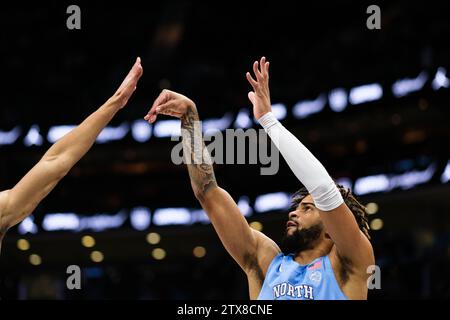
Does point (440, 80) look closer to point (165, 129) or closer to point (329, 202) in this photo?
point (165, 129)

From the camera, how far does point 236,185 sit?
21.9 metres

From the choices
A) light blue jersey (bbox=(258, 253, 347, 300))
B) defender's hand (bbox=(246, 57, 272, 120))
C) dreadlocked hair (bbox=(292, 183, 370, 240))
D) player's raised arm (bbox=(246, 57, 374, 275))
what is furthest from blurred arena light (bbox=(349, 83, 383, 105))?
player's raised arm (bbox=(246, 57, 374, 275))

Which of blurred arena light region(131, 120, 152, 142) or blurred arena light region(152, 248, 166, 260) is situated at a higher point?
blurred arena light region(131, 120, 152, 142)

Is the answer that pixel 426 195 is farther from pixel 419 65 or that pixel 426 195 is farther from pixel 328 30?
pixel 328 30

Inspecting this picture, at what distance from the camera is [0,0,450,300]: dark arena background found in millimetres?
19219

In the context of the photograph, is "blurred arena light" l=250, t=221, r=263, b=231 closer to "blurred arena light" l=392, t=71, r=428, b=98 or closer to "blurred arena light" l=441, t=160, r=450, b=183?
"blurred arena light" l=392, t=71, r=428, b=98

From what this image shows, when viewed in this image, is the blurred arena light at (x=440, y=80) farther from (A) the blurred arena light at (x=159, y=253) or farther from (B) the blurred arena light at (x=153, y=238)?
(A) the blurred arena light at (x=159, y=253)

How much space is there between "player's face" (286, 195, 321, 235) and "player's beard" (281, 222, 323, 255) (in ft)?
0.07

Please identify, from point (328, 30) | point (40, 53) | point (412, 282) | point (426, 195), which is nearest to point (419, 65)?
point (426, 195)

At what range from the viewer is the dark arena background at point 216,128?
757 inches

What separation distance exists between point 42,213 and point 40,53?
20.7 ft

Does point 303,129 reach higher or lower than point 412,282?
higher

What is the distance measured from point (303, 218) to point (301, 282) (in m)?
0.45

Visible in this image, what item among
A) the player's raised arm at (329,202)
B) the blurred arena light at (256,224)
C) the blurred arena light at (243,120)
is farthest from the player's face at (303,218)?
the blurred arena light at (256,224)
